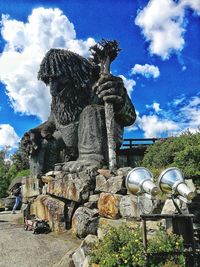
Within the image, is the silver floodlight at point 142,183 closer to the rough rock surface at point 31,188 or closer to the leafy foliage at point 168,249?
the leafy foliage at point 168,249

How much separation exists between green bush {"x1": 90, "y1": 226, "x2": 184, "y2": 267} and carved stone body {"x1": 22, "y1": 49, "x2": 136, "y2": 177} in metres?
2.52

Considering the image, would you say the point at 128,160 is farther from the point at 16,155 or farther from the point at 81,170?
the point at 16,155

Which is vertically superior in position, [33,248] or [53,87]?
[53,87]

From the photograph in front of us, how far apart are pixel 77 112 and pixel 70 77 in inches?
28.6

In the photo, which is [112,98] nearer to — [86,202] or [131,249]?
[86,202]

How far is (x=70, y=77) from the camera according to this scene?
6.83 metres

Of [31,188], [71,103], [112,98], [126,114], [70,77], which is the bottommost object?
[31,188]

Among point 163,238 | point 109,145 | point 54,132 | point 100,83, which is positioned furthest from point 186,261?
point 54,132

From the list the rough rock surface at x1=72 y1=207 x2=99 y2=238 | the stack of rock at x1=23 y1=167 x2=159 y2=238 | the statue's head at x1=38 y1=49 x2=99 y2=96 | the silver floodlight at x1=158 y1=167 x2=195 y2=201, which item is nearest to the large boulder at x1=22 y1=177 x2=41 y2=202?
the stack of rock at x1=23 y1=167 x2=159 y2=238

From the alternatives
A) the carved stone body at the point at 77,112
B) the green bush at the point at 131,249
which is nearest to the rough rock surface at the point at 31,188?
the carved stone body at the point at 77,112

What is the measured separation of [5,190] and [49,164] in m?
10.5

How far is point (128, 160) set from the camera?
10.2 m

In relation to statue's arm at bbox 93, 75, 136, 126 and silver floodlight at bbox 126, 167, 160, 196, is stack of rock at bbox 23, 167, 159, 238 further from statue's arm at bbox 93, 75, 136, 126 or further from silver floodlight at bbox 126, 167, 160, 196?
statue's arm at bbox 93, 75, 136, 126

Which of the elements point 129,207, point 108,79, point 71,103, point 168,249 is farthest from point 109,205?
point 71,103
